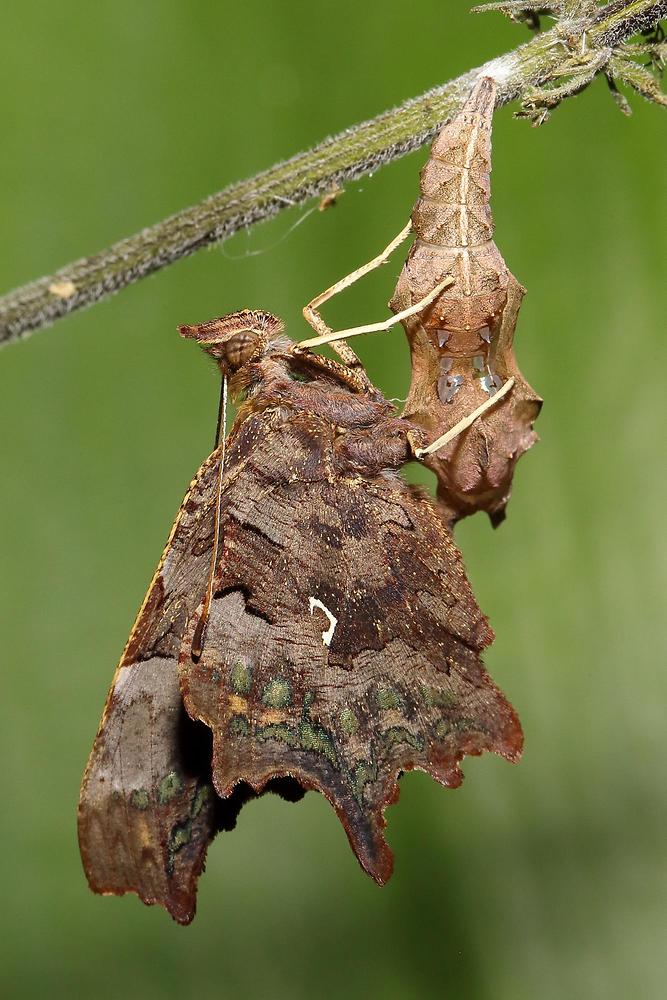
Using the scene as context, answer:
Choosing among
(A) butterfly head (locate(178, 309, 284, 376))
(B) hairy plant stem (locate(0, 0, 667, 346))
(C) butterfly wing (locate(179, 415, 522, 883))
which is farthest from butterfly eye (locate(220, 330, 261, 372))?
(B) hairy plant stem (locate(0, 0, 667, 346))

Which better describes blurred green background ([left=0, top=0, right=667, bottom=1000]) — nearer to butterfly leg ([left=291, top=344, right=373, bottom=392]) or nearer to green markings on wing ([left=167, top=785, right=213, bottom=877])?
butterfly leg ([left=291, top=344, right=373, bottom=392])

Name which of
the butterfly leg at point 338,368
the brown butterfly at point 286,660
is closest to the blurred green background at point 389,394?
the butterfly leg at point 338,368

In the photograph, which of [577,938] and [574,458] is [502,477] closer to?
[574,458]

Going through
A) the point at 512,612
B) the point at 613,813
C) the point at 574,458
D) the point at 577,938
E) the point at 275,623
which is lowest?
the point at 577,938

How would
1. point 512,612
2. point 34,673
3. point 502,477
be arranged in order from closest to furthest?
point 502,477 < point 512,612 < point 34,673

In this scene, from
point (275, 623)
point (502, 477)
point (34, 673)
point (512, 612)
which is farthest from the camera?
point (34, 673)

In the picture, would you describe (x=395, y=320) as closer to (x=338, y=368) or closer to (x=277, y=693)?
(x=338, y=368)

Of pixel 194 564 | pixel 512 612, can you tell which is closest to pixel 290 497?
pixel 194 564

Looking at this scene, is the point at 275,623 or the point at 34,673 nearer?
the point at 275,623
